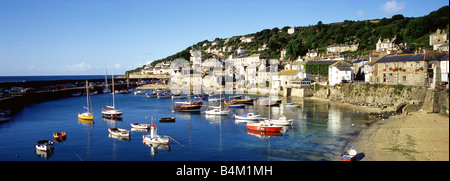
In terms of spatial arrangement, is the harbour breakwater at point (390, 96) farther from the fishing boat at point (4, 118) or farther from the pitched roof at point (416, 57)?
the fishing boat at point (4, 118)

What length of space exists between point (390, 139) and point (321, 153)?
23.7ft

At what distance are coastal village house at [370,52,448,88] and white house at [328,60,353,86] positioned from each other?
8.67 meters

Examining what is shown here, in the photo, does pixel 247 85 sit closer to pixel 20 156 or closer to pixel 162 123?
pixel 162 123

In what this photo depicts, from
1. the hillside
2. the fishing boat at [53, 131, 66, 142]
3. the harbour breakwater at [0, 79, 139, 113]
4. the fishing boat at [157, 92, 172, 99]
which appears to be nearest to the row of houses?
the hillside

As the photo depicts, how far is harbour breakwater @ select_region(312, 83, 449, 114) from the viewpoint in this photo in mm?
36969

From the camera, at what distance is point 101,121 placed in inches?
1628

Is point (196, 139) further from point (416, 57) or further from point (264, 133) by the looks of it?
point (416, 57)

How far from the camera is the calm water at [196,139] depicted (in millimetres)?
23812

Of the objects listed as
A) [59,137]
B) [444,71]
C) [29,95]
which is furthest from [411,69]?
[29,95]

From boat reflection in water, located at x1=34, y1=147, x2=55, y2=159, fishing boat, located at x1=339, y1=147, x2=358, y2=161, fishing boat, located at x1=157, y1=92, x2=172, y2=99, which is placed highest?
fishing boat, located at x1=157, y1=92, x2=172, y2=99

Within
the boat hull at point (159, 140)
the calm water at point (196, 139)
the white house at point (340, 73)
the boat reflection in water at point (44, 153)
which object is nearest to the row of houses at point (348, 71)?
the white house at point (340, 73)

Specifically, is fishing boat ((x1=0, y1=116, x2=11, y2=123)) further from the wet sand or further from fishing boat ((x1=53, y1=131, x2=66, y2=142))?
the wet sand

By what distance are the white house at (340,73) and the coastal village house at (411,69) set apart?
28.5ft
